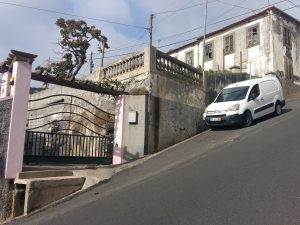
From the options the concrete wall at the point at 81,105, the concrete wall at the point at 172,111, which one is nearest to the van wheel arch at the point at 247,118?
the concrete wall at the point at 172,111

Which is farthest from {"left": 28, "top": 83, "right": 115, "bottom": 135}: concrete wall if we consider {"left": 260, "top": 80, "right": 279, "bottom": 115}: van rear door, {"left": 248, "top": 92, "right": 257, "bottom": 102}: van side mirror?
{"left": 260, "top": 80, "right": 279, "bottom": 115}: van rear door

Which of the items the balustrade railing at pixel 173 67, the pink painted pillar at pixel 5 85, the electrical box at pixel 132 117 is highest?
the balustrade railing at pixel 173 67

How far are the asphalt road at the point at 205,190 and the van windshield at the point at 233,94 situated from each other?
3425mm

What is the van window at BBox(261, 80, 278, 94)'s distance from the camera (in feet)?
62.0

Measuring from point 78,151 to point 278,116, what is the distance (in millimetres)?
9407

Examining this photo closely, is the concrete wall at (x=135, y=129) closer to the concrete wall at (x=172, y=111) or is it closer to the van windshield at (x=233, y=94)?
the concrete wall at (x=172, y=111)

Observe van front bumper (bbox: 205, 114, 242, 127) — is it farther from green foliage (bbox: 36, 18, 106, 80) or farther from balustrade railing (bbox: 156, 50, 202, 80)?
green foliage (bbox: 36, 18, 106, 80)

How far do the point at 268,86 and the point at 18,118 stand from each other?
1185cm

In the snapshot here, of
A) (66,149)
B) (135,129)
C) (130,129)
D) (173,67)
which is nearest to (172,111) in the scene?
(173,67)

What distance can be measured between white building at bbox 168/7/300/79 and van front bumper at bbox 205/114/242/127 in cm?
1510

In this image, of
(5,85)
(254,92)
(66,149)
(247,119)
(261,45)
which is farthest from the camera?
(261,45)

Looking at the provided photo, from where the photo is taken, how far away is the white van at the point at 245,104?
17391 mm

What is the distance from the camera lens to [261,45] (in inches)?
1335

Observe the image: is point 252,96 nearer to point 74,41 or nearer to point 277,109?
point 277,109
